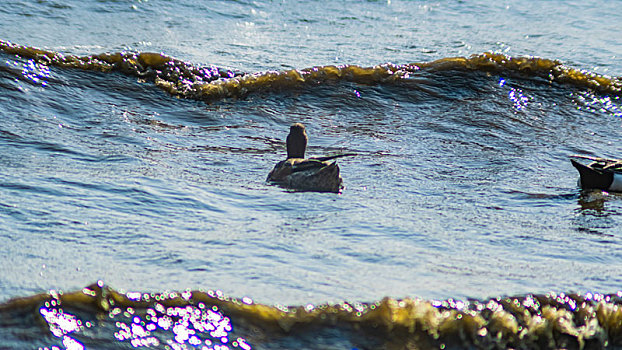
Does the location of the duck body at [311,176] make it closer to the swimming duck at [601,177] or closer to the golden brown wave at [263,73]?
the swimming duck at [601,177]

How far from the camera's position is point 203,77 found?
39.5 ft

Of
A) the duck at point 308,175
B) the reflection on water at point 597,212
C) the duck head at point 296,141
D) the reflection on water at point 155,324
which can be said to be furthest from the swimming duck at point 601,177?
the reflection on water at point 155,324

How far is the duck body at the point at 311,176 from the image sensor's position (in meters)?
7.23

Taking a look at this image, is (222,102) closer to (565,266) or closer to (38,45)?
(38,45)

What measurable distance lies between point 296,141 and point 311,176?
990 millimetres

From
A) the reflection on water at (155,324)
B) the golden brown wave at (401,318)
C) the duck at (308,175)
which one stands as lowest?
the duck at (308,175)

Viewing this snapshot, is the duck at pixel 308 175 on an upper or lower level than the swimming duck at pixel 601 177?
lower

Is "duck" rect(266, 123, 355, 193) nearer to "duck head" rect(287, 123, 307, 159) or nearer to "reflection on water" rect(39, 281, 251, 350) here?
"duck head" rect(287, 123, 307, 159)

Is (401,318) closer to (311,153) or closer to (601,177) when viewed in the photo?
(601,177)

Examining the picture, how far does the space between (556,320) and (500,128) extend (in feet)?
22.9

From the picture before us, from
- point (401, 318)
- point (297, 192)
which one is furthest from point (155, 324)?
point (297, 192)

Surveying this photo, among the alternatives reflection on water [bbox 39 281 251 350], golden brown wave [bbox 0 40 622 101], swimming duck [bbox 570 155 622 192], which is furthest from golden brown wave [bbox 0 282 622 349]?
golden brown wave [bbox 0 40 622 101]

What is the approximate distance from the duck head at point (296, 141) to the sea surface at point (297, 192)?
0.43 metres

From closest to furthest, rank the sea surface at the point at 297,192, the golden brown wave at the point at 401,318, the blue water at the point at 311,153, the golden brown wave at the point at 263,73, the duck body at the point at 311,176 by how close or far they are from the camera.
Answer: the golden brown wave at the point at 401,318 < the sea surface at the point at 297,192 < the blue water at the point at 311,153 < the duck body at the point at 311,176 < the golden brown wave at the point at 263,73
